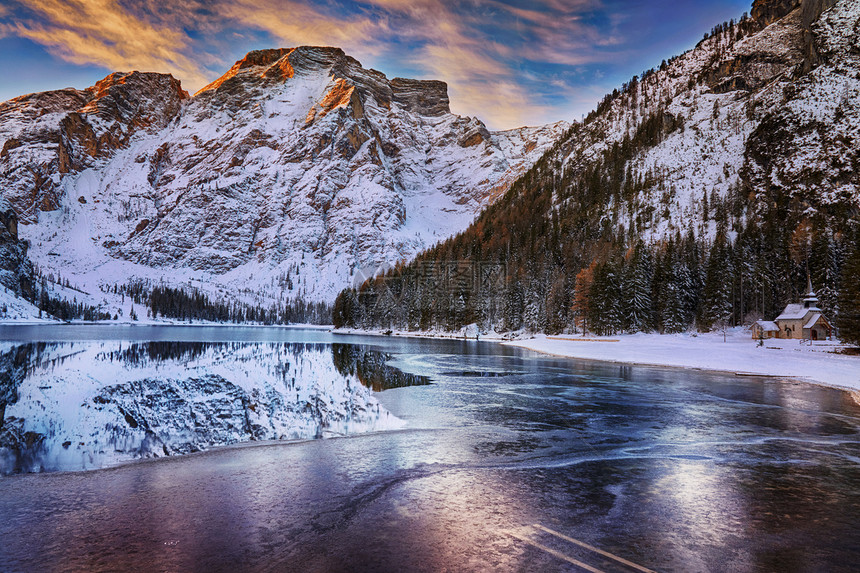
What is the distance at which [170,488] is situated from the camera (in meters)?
9.11

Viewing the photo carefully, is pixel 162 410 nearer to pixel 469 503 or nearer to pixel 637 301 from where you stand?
pixel 469 503

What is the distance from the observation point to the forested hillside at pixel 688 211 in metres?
81.9

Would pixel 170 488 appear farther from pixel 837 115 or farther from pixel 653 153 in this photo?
pixel 653 153

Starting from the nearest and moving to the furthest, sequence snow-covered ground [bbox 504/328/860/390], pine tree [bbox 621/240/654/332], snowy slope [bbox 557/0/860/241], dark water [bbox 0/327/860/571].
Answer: dark water [bbox 0/327/860/571]
snow-covered ground [bbox 504/328/860/390]
pine tree [bbox 621/240/654/332]
snowy slope [bbox 557/0/860/241]

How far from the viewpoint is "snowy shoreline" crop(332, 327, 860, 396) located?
33.8 metres

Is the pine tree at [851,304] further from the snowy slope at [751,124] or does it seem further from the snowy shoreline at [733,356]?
the snowy slope at [751,124]

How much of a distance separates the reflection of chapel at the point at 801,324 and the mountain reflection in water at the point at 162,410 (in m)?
60.1

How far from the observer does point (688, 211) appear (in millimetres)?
126188

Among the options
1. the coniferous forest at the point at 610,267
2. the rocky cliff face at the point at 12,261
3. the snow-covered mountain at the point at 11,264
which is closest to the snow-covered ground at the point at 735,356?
the coniferous forest at the point at 610,267

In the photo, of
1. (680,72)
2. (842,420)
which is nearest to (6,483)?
(842,420)

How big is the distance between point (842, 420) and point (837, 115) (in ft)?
429

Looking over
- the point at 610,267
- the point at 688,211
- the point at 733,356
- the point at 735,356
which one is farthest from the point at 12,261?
the point at 688,211

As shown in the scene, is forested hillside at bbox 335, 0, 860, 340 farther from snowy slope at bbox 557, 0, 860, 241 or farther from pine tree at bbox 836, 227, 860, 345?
pine tree at bbox 836, 227, 860, 345

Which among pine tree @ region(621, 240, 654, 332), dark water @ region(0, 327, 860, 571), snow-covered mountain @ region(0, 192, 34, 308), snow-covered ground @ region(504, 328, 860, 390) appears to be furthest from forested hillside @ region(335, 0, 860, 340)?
snow-covered mountain @ region(0, 192, 34, 308)
